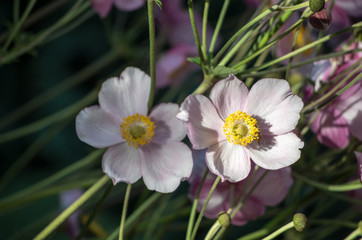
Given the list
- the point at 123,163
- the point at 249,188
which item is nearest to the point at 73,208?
the point at 123,163

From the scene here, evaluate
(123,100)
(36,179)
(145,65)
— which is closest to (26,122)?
(36,179)

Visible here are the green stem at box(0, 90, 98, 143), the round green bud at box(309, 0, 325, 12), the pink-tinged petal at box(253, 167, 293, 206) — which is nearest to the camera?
the round green bud at box(309, 0, 325, 12)

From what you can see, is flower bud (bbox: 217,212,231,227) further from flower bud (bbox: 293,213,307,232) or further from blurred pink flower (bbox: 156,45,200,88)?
blurred pink flower (bbox: 156,45,200,88)

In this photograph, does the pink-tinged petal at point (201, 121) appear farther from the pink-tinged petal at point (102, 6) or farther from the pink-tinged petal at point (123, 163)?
the pink-tinged petal at point (102, 6)

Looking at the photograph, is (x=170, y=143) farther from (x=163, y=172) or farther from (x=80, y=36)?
(x=80, y=36)

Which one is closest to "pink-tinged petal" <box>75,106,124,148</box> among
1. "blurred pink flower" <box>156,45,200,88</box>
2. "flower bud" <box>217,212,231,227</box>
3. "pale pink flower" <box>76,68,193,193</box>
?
"pale pink flower" <box>76,68,193,193</box>
